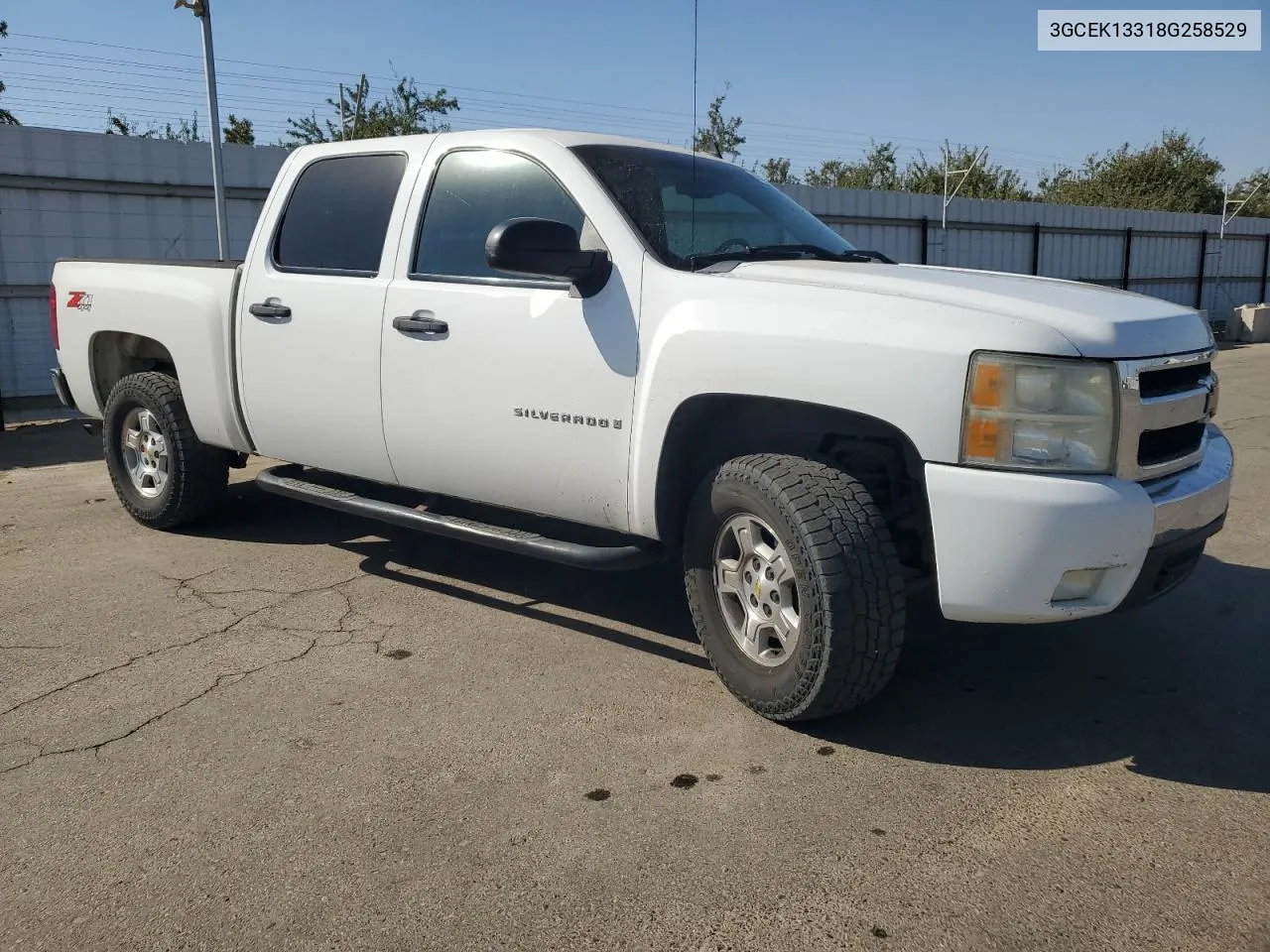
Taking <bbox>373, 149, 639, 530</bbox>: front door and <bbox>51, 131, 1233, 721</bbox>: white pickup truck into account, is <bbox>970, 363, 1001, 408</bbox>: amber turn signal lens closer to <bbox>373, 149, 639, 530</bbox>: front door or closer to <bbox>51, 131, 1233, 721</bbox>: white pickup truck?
<bbox>51, 131, 1233, 721</bbox>: white pickup truck

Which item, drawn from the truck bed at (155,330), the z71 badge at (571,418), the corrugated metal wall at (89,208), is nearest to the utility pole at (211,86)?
the corrugated metal wall at (89,208)

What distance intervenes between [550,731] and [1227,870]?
6.35 feet

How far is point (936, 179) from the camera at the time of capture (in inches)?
1719

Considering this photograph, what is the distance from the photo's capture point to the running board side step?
386 centimetres

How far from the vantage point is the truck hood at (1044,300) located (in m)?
3.10

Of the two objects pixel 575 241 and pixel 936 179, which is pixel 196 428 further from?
pixel 936 179

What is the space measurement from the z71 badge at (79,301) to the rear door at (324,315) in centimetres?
140

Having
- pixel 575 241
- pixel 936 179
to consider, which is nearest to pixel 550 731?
pixel 575 241

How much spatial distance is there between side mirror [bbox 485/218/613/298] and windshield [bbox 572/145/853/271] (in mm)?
283

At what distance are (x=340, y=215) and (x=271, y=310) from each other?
544 millimetres

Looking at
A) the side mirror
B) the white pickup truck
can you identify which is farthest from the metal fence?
the side mirror

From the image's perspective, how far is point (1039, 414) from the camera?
9.95 feet

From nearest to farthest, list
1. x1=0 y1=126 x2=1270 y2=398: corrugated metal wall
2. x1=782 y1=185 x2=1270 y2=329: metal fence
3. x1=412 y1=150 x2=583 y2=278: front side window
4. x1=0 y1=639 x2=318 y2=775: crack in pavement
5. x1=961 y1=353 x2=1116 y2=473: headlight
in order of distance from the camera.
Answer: x1=961 y1=353 x2=1116 y2=473: headlight
x1=0 y1=639 x2=318 y2=775: crack in pavement
x1=412 y1=150 x2=583 y2=278: front side window
x1=0 y1=126 x2=1270 y2=398: corrugated metal wall
x1=782 y1=185 x2=1270 y2=329: metal fence

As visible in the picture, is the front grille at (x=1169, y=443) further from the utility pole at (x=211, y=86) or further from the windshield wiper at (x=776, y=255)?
the utility pole at (x=211, y=86)
